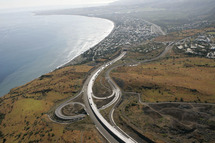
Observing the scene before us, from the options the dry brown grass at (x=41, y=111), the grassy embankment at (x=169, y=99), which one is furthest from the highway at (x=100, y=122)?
the grassy embankment at (x=169, y=99)

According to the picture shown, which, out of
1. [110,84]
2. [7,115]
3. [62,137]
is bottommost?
[7,115]

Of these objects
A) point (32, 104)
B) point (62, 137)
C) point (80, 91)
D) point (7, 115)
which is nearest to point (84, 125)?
point (62, 137)

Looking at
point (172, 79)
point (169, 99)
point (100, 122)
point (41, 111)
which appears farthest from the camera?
point (172, 79)

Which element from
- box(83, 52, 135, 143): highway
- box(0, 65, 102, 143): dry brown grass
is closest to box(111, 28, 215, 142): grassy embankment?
box(83, 52, 135, 143): highway

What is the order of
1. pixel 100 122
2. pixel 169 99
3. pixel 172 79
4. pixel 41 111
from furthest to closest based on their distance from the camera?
pixel 172 79 → pixel 41 111 → pixel 169 99 → pixel 100 122

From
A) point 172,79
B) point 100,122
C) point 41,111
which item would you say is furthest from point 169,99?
point 41,111

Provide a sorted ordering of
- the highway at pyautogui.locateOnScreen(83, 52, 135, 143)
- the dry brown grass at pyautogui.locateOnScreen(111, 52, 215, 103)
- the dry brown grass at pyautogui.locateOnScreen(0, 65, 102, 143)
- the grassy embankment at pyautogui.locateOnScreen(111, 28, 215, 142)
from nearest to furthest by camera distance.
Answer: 1. the grassy embankment at pyautogui.locateOnScreen(111, 28, 215, 142)
2. the highway at pyautogui.locateOnScreen(83, 52, 135, 143)
3. the dry brown grass at pyautogui.locateOnScreen(0, 65, 102, 143)
4. the dry brown grass at pyautogui.locateOnScreen(111, 52, 215, 103)

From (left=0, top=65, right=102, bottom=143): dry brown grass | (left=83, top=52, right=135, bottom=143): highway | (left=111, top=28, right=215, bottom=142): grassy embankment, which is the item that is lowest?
(left=0, top=65, right=102, bottom=143): dry brown grass

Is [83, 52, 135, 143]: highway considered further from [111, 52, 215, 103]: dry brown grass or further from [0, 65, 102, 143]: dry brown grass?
[111, 52, 215, 103]: dry brown grass

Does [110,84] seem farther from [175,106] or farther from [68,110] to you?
[175,106]

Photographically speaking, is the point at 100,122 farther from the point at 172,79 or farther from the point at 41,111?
the point at 172,79

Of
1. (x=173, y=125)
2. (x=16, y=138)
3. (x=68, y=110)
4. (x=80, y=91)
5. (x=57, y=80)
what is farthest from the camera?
(x=57, y=80)
